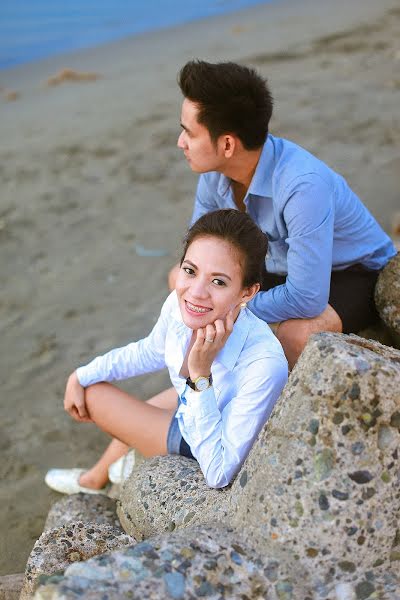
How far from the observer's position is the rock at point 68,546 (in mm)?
2402

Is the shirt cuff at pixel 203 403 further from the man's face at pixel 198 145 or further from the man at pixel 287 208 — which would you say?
the man's face at pixel 198 145

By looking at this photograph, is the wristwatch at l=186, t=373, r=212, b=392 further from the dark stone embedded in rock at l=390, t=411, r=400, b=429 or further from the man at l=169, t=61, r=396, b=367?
the man at l=169, t=61, r=396, b=367

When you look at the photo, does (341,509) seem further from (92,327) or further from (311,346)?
(92,327)

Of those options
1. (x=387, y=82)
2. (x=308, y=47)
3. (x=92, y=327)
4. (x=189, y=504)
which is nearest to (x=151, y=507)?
(x=189, y=504)

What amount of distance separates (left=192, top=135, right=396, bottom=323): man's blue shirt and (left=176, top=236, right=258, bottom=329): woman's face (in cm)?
61

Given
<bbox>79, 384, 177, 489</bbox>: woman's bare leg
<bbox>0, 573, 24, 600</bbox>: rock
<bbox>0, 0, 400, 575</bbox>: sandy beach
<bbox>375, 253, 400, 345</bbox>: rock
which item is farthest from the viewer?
<bbox>0, 0, 400, 575</bbox>: sandy beach

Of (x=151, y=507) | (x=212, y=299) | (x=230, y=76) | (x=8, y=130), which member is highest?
(x=8, y=130)

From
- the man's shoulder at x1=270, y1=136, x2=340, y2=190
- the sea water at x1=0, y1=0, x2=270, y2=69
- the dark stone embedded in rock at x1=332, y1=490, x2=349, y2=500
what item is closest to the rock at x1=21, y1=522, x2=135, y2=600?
the dark stone embedded in rock at x1=332, y1=490, x2=349, y2=500

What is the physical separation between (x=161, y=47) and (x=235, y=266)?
33.9ft

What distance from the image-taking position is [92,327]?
5.16 m

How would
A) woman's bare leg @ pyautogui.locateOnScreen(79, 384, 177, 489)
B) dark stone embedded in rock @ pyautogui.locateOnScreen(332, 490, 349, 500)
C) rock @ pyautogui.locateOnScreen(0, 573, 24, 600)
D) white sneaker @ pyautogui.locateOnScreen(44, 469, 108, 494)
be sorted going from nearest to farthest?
dark stone embedded in rock @ pyautogui.locateOnScreen(332, 490, 349, 500) < rock @ pyautogui.locateOnScreen(0, 573, 24, 600) < woman's bare leg @ pyautogui.locateOnScreen(79, 384, 177, 489) < white sneaker @ pyautogui.locateOnScreen(44, 469, 108, 494)

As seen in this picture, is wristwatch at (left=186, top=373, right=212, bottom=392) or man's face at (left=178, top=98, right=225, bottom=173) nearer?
wristwatch at (left=186, top=373, right=212, bottom=392)

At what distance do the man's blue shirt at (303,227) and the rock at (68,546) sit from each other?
43.0 inches

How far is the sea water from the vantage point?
1316 centimetres
